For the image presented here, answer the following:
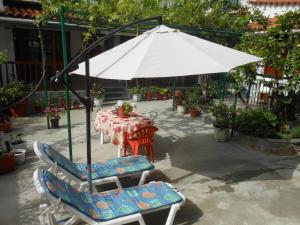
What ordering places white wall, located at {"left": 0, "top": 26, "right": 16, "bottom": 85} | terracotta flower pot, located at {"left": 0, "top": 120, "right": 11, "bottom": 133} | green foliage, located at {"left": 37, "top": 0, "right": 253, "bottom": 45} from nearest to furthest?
1. green foliage, located at {"left": 37, "top": 0, "right": 253, "bottom": 45}
2. terracotta flower pot, located at {"left": 0, "top": 120, "right": 11, "bottom": 133}
3. white wall, located at {"left": 0, "top": 26, "right": 16, "bottom": 85}

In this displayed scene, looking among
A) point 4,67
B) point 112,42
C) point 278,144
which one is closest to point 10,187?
point 278,144

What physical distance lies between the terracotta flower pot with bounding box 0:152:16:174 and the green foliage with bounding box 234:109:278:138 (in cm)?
549

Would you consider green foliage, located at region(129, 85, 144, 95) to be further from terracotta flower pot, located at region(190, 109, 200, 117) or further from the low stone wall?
the low stone wall

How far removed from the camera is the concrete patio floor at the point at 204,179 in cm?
407

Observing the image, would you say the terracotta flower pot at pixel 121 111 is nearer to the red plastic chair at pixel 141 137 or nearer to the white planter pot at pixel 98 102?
the red plastic chair at pixel 141 137

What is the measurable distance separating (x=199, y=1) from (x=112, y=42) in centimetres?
576

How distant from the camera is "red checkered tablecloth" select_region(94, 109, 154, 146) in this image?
18.9ft

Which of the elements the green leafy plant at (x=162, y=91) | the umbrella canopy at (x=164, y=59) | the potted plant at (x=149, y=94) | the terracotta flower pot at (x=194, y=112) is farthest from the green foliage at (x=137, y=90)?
the umbrella canopy at (x=164, y=59)

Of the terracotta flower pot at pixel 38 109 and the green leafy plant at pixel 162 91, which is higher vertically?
the green leafy plant at pixel 162 91

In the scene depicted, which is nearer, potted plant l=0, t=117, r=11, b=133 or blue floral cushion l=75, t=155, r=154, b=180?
blue floral cushion l=75, t=155, r=154, b=180

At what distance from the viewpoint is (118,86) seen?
1353 centimetres

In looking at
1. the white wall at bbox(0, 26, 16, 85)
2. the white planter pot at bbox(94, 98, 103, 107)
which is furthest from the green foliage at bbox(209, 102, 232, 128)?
the white wall at bbox(0, 26, 16, 85)

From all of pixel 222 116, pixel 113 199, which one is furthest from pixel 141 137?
pixel 222 116

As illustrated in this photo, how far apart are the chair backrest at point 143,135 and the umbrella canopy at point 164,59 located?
1.74 metres
